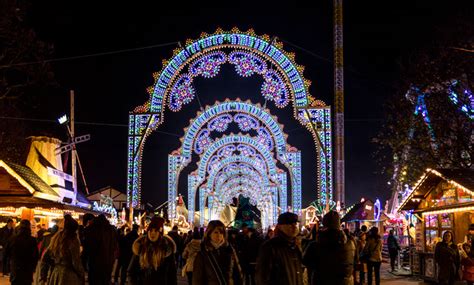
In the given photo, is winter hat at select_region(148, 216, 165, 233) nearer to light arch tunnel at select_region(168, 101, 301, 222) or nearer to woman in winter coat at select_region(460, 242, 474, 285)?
woman in winter coat at select_region(460, 242, 474, 285)

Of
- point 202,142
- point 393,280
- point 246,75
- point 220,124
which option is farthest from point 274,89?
point 393,280

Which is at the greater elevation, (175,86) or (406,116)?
(175,86)

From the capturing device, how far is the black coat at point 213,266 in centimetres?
607

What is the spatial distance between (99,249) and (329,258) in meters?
4.86

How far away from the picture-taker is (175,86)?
3041 cm

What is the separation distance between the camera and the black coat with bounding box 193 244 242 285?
6.07 m

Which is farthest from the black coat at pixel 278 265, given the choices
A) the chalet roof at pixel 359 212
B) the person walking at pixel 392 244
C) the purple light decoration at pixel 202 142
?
the purple light decoration at pixel 202 142

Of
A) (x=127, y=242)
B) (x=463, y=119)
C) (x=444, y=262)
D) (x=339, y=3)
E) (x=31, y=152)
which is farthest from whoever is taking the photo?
(x=339, y=3)

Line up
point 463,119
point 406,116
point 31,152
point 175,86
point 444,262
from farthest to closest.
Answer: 1. point 175,86
2. point 31,152
3. point 406,116
4. point 463,119
5. point 444,262

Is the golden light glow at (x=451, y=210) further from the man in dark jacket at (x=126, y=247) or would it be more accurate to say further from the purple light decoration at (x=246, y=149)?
the purple light decoration at (x=246, y=149)

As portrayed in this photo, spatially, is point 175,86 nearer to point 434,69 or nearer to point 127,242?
point 434,69

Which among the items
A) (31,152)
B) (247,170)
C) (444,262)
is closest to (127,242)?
(444,262)

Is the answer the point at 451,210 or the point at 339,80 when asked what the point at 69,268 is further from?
the point at 339,80

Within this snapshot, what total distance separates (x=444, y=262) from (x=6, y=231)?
1195cm
